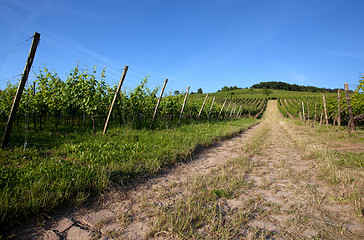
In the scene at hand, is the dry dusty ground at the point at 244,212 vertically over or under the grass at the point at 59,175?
under

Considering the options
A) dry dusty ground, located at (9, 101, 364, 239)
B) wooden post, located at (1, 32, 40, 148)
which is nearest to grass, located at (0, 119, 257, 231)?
dry dusty ground, located at (9, 101, 364, 239)

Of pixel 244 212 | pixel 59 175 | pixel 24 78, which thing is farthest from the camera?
pixel 24 78

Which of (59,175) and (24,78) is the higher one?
(24,78)

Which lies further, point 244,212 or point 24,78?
point 24,78

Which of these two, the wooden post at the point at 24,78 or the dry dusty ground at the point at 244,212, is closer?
the dry dusty ground at the point at 244,212

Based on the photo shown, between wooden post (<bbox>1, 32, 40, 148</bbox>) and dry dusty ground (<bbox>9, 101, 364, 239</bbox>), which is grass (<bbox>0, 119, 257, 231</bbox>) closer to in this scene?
dry dusty ground (<bbox>9, 101, 364, 239</bbox>)

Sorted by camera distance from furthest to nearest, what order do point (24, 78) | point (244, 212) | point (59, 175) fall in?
point (24, 78) → point (59, 175) → point (244, 212)

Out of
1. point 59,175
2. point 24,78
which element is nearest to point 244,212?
point 59,175

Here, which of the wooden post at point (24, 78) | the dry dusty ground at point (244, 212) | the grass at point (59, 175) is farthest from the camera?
the wooden post at point (24, 78)

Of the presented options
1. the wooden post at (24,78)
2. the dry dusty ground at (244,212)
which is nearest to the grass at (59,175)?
the dry dusty ground at (244,212)

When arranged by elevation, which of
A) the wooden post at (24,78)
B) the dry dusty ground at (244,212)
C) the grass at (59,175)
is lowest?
the dry dusty ground at (244,212)

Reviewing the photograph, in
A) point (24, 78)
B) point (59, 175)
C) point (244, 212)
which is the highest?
point (24, 78)

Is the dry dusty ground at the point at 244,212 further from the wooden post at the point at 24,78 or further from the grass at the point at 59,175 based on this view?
the wooden post at the point at 24,78

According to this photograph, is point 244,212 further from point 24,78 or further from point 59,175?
point 24,78
